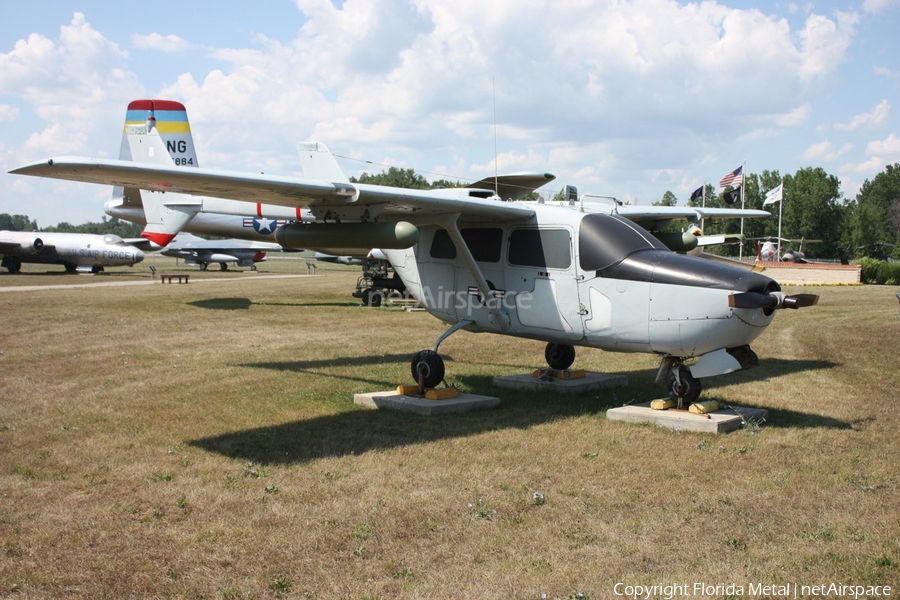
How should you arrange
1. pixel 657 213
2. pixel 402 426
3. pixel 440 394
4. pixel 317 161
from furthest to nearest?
1. pixel 317 161
2. pixel 657 213
3. pixel 440 394
4. pixel 402 426

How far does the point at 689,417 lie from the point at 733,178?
105ft

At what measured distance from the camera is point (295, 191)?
7.93m

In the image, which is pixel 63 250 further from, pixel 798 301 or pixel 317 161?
pixel 798 301

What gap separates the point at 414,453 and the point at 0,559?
3591mm

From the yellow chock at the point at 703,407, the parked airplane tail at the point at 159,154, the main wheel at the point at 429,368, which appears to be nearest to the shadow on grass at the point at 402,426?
the yellow chock at the point at 703,407

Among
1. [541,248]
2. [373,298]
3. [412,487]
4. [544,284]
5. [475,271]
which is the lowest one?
[412,487]

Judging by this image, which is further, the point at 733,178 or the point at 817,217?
the point at 817,217

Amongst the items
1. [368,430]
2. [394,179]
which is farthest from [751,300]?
[394,179]

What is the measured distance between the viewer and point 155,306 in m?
23.6

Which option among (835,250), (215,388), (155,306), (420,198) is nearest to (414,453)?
(420,198)

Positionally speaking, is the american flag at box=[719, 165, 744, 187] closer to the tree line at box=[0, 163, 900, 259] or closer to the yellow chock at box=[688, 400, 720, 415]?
the yellow chock at box=[688, 400, 720, 415]

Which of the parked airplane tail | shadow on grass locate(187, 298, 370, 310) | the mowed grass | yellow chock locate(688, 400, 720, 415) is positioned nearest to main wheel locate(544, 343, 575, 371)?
the mowed grass

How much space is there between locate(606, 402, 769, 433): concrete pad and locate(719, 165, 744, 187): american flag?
3039 centimetres

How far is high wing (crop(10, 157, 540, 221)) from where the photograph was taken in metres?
6.47
